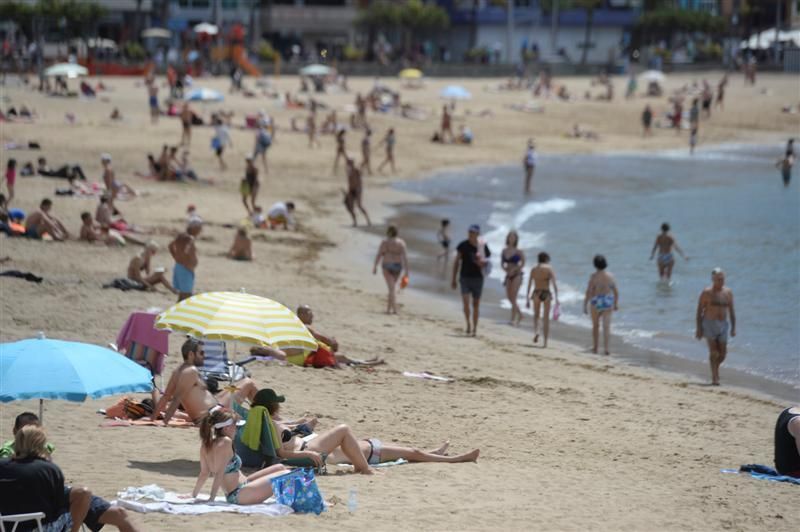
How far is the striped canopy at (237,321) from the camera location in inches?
378

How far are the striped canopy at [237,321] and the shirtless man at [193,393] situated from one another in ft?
0.65

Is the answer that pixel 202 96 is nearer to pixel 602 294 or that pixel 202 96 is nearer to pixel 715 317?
pixel 602 294

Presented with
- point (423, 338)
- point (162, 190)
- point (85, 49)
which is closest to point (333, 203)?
point (162, 190)

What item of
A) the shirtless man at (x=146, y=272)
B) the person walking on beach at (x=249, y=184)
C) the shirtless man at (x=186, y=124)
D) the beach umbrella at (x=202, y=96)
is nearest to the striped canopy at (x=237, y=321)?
the shirtless man at (x=146, y=272)

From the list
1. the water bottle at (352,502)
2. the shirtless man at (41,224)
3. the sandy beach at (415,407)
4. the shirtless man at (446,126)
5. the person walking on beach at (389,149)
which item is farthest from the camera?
the shirtless man at (446,126)

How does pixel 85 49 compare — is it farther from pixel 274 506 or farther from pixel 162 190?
pixel 274 506

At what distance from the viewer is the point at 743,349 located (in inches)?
653

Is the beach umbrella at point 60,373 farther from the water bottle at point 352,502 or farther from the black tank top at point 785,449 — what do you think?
the black tank top at point 785,449

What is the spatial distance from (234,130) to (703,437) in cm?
2625

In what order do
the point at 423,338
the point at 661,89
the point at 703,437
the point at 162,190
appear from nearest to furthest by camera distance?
the point at 703,437
the point at 423,338
the point at 162,190
the point at 661,89

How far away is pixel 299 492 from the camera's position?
316 inches

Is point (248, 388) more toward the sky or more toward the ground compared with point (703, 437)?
more toward the sky

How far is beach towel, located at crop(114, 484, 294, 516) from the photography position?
7762 mm

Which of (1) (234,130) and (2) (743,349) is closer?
(2) (743,349)
